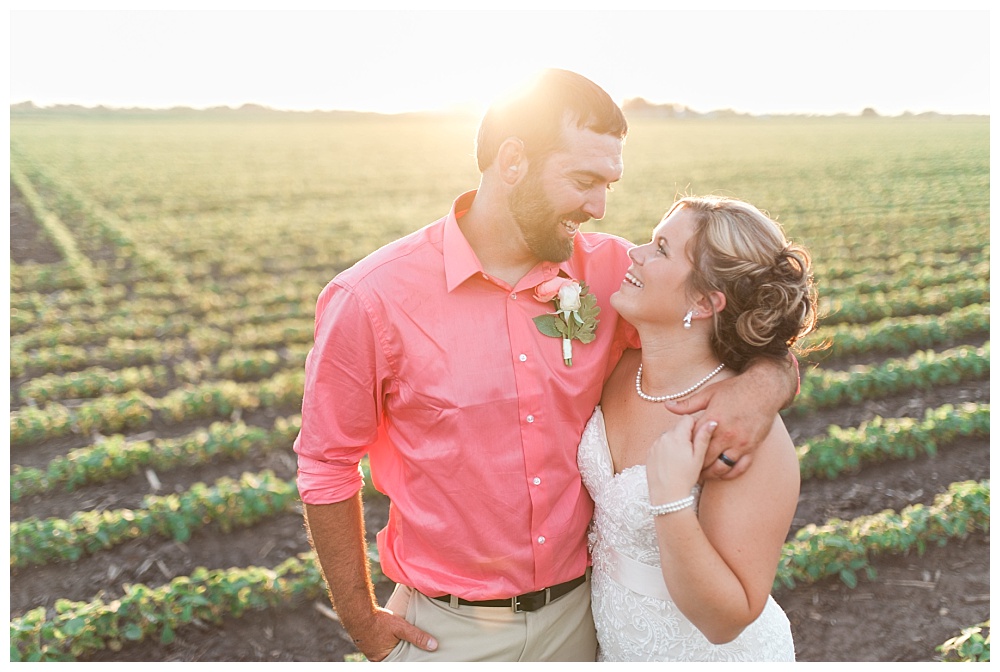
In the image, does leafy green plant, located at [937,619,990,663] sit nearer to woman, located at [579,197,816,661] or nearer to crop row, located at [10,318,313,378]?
woman, located at [579,197,816,661]

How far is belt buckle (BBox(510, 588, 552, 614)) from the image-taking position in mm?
2783

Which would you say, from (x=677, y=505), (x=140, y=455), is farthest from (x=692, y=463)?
(x=140, y=455)

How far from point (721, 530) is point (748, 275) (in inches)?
33.3

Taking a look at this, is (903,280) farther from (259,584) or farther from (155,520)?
(155,520)

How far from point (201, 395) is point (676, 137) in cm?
5893

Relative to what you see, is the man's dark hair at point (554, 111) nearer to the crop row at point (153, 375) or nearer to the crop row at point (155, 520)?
the crop row at point (155, 520)

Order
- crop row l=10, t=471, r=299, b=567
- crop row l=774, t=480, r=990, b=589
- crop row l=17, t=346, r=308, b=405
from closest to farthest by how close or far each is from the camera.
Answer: crop row l=774, t=480, r=990, b=589 → crop row l=10, t=471, r=299, b=567 → crop row l=17, t=346, r=308, b=405

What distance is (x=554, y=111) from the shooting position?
274 centimetres

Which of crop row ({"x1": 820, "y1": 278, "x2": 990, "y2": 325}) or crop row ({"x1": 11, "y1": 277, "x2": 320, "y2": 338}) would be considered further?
crop row ({"x1": 11, "y1": 277, "x2": 320, "y2": 338})

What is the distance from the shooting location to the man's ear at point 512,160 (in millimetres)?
2793

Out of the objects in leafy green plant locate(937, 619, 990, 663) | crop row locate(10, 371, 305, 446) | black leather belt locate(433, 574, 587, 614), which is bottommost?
leafy green plant locate(937, 619, 990, 663)

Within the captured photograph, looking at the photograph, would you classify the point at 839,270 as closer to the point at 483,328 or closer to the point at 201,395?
the point at 201,395

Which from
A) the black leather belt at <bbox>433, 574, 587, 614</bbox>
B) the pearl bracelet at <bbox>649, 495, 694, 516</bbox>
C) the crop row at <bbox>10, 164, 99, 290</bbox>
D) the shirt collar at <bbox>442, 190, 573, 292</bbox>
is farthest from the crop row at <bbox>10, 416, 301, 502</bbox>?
the crop row at <bbox>10, 164, 99, 290</bbox>

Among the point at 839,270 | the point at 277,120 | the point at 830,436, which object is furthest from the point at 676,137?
the point at 830,436
